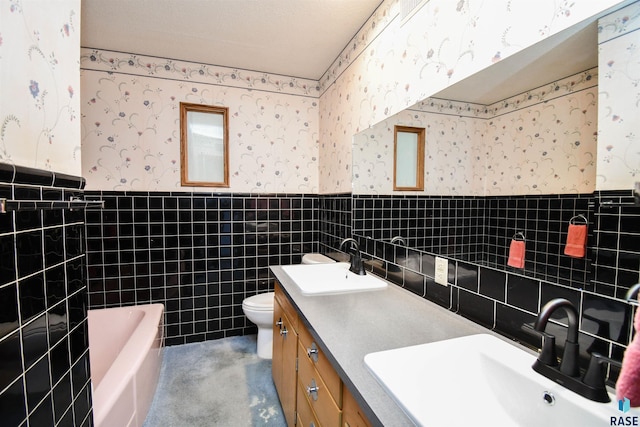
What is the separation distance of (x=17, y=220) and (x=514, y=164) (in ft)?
4.79

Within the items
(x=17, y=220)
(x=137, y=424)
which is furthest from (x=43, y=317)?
(x=137, y=424)

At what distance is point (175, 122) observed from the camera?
249 centimetres

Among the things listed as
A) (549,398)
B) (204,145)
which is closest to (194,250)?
(204,145)

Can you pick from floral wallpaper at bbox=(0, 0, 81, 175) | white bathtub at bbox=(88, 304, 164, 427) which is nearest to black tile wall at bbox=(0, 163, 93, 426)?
floral wallpaper at bbox=(0, 0, 81, 175)

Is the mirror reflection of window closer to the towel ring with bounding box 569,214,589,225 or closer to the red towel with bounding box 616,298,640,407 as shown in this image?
the towel ring with bounding box 569,214,589,225

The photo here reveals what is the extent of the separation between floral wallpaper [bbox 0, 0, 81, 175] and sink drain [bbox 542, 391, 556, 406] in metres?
1.40

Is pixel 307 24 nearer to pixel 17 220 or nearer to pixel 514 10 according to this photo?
pixel 514 10

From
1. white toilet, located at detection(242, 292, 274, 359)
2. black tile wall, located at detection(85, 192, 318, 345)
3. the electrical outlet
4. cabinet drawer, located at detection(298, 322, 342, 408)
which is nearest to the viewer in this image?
cabinet drawer, located at detection(298, 322, 342, 408)

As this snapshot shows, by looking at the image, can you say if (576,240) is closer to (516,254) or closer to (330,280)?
(516,254)

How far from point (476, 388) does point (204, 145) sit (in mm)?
2589

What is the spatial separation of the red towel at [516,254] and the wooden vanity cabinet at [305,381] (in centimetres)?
71

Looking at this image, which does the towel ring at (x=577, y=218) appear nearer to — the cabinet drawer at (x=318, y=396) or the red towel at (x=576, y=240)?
the red towel at (x=576, y=240)

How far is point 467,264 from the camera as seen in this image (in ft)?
3.87

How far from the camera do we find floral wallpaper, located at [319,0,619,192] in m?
0.93
